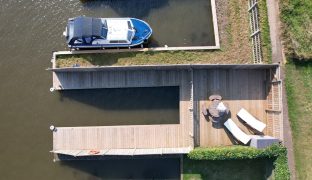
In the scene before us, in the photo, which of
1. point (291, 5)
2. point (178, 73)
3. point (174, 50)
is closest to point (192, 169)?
point (178, 73)

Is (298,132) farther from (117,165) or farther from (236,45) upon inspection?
(117,165)

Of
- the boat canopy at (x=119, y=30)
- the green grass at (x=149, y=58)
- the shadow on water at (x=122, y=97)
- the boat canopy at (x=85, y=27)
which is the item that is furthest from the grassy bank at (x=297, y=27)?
the boat canopy at (x=85, y=27)

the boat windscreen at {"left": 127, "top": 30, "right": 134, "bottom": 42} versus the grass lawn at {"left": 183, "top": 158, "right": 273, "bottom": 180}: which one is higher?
the boat windscreen at {"left": 127, "top": 30, "right": 134, "bottom": 42}

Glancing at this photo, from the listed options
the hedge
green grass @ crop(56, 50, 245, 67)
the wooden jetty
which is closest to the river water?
the wooden jetty

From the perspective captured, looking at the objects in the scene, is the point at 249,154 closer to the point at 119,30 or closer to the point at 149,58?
the point at 149,58

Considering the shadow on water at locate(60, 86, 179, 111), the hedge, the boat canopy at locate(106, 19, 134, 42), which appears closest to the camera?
the hedge

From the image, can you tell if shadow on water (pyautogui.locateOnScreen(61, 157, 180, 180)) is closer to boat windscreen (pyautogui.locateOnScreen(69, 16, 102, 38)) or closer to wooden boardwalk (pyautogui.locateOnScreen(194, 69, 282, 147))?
wooden boardwalk (pyautogui.locateOnScreen(194, 69, 282, 147))
